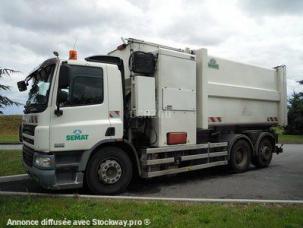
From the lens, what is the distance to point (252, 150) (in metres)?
11.3

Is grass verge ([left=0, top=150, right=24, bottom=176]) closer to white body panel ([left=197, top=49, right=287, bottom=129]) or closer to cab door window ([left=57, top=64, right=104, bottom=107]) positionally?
cab door window ([left=57, top=64, right=104, bottom=107])

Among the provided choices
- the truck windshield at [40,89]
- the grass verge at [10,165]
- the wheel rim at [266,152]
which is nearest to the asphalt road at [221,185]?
the wheel rim at [266,152]

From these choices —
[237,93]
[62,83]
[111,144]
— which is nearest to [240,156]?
[237,93]

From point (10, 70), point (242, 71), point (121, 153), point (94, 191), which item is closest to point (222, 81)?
point (242, 71)

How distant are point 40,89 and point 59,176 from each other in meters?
1.77

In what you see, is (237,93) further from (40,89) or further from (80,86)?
(40,89)

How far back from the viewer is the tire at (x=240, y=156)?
10562 millimetres

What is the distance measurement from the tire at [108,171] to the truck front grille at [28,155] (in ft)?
3.69

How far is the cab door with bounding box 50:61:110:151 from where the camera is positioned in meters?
7.21

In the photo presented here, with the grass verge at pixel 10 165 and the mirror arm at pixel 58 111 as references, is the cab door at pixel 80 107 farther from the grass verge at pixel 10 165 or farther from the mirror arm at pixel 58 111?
the grass verge at pixel 10 165

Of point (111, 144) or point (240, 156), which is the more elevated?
point (111, 144)

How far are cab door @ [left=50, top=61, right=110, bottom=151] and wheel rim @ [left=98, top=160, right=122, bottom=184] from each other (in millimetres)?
531

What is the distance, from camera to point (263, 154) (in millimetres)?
11766

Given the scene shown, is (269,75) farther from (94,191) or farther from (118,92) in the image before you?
(94,191)
